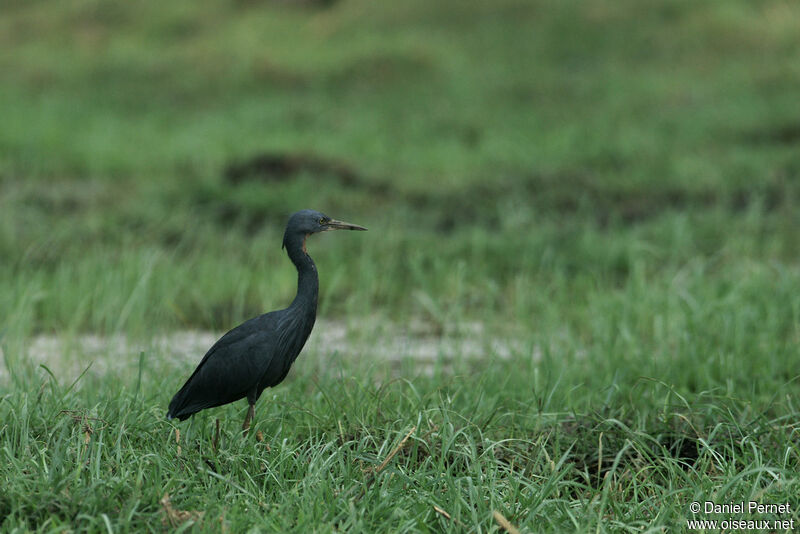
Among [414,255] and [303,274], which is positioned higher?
[303,274]

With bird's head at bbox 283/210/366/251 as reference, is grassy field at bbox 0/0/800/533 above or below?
below

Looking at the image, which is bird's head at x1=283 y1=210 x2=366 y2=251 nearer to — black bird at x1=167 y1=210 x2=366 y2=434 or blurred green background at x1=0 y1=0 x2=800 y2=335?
black bird at x1=167 y1=210 x2=366 y2=434

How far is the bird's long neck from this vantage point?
9.18 feet

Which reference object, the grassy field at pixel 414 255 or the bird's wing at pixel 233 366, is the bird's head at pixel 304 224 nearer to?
the bird's wing at pixel 233 366

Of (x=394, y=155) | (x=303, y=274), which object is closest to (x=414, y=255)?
(x=394, y=155)

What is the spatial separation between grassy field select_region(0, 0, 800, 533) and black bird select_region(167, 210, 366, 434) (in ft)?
0.72

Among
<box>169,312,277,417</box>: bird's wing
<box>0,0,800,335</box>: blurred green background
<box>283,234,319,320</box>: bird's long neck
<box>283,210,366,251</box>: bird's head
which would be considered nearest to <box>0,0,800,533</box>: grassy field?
<box>0,0,800,335</box>: blurred green background

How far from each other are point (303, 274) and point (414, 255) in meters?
3.98

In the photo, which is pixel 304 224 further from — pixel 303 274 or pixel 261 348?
pixel 261 348

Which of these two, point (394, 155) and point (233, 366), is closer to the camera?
point (233, 366)

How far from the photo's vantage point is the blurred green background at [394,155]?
6047mm

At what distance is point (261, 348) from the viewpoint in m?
2.76

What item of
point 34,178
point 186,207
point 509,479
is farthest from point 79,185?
point 509,479

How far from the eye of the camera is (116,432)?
2.98 m
